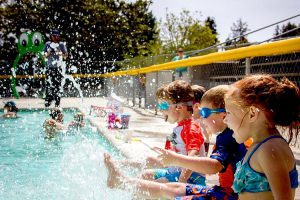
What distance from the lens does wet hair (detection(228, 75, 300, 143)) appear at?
179 cm

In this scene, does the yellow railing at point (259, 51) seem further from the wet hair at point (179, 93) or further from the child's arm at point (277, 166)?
the child's arm at point (277, 166)

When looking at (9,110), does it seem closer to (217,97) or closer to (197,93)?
(197,93)

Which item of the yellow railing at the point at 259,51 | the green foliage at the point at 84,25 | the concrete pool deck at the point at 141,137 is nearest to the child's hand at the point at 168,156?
the concrete pool deck at the point at 141,137

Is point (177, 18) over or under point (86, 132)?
over

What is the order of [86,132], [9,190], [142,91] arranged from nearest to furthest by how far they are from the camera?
[9,190]
[86,132]
[142,91]

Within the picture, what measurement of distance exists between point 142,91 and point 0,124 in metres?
4.89

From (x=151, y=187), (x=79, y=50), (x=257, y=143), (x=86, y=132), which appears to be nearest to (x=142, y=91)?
(x=86, y=132)

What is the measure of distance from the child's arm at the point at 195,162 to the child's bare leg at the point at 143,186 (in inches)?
11.0

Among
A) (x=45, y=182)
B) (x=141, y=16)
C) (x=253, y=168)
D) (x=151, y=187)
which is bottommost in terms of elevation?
(x=45, y=182)

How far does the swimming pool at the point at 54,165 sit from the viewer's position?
4098 mm

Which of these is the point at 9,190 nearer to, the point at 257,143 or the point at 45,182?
the point at 45,182

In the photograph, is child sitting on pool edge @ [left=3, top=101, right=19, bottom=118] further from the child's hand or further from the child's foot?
the child's hand

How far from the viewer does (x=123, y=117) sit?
25.7 ft

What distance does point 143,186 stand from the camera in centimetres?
275
